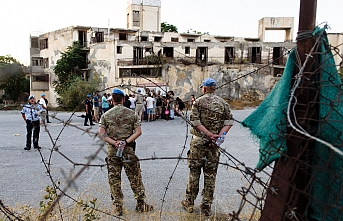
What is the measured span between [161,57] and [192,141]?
2944 centimetres

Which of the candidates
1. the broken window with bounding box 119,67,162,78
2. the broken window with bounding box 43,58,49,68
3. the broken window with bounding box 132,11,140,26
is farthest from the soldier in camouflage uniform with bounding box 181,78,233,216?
the broken window with bounding box 132,11,140,26

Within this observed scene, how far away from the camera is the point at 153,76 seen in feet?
110

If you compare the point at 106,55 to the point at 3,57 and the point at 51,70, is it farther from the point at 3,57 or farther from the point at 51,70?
the point at 3,57

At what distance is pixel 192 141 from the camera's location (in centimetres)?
417

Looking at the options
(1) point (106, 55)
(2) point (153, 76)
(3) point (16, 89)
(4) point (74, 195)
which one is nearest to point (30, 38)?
(3) point (16, 89)

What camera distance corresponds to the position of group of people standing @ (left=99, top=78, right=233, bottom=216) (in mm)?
4062

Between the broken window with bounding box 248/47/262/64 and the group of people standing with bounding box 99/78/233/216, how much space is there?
113ft

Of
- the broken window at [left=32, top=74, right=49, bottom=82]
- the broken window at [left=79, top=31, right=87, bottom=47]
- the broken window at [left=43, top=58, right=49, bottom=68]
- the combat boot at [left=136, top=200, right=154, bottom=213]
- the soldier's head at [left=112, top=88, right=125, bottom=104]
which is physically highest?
the broken window at [left=79, top=31, right=87, bottom=47]

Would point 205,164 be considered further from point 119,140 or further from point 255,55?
point 255,55

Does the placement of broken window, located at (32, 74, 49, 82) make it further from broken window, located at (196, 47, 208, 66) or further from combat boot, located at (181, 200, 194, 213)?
combat boot, located at (181, 200, 194, 213)

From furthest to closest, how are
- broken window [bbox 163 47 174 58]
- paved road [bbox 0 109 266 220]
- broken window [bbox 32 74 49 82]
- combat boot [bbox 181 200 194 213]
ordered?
broken window [bbox 32 74 49 82] < broken window [bbox 163 47 174 58] < paved road [bbox 0 109 266 220] < combat boot [bbox 181 200 194 213]

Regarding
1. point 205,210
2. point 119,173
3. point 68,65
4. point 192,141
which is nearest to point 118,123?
point 119,173

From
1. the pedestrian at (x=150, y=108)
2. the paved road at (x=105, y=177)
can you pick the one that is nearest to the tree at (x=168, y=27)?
the pedestrian at (x=150, y=108)

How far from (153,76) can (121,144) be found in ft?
98.3
